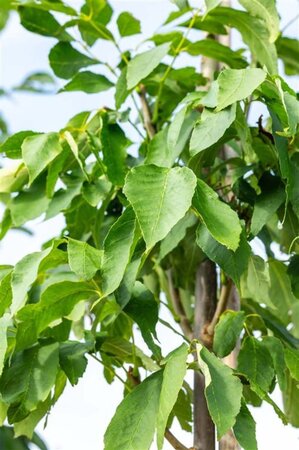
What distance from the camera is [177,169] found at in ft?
1.75

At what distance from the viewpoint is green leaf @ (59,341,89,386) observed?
0.64m

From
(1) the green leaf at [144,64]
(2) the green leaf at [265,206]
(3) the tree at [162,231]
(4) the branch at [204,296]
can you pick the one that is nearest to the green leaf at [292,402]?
(3) the tree at [162,231]

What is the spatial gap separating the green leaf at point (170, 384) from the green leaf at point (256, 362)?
0.28 feet

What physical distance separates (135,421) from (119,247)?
12 centimetres

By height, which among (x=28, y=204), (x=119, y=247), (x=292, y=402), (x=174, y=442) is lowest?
(x=292, y=402)

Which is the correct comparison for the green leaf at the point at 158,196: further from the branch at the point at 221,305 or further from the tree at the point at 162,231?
the branch at the point at 221,305

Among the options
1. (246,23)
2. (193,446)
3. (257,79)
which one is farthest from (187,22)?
(193,446)

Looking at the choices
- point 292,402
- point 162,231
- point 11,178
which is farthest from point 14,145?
point 292,402

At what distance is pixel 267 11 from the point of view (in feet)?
→ 2.34

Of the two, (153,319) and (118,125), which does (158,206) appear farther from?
(118,125)

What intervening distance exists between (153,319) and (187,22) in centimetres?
33

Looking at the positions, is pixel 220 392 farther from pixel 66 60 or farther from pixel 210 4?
pixel 66 60

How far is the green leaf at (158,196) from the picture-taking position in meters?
0.49

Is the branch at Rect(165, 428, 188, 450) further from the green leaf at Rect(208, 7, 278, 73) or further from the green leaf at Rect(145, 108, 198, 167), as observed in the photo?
the green leaf at Rect(208, 7, 278, 73)
